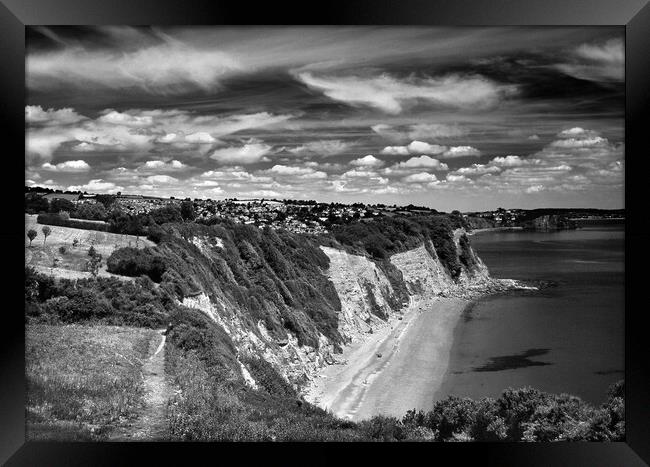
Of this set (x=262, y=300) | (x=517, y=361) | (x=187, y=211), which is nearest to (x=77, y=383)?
(x=187, y=211)

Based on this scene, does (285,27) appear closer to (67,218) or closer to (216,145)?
(216,145)

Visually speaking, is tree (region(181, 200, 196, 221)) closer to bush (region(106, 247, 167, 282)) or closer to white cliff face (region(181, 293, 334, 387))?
bush (region(106, 247, 167, 282))

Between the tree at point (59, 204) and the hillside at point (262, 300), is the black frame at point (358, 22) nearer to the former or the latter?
the hillside at point (262, 300)

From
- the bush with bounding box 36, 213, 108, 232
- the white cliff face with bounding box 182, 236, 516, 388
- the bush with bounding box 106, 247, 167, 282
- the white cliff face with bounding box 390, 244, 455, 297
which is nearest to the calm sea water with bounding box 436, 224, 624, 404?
the white cliff face with bounding box 182, 236, 516, 388

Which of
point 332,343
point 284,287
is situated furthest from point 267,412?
point 284,287

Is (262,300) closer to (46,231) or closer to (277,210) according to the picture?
(277,210)

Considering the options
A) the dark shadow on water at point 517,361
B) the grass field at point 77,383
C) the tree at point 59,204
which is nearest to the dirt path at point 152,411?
the grass field at point 77,383
